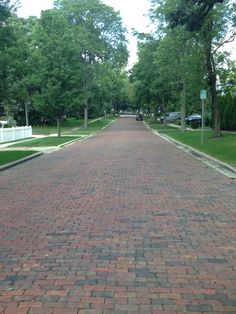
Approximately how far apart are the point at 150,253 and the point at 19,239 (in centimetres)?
197

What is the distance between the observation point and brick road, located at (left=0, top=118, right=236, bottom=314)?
448 cm

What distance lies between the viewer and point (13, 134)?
35.0 m

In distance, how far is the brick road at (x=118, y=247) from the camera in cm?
448

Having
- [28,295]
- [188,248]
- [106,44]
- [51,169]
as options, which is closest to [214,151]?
[51,169]

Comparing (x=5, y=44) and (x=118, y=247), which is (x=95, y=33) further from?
(x=118, y=247)

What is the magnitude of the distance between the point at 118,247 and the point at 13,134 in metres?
29.9

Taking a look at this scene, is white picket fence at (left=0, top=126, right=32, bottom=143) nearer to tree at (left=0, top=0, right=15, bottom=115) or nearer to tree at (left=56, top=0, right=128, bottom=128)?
tree at (left=0, top=0, right=15, bottom=115)

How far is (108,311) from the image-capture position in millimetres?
4219

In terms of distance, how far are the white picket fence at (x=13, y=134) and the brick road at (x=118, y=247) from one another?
20757 mm

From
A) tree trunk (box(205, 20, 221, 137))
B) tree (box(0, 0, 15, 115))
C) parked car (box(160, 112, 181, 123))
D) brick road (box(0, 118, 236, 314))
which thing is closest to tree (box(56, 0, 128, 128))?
parked car (box(160, 112, 181, 123))

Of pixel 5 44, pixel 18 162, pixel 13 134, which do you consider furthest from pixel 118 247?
pixel 13 134

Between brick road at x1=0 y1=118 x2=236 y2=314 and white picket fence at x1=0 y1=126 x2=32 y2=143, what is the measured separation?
20757 mm

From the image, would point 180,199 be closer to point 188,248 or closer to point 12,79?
point 188,248

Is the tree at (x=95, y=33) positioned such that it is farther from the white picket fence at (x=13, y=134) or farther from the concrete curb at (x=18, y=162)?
the concrete curb at (x=18, y=162)
